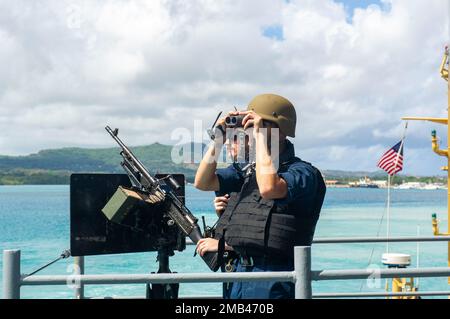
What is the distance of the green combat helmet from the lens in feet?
10.8

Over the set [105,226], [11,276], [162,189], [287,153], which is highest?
[287,153]

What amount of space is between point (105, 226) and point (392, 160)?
43.4 ft

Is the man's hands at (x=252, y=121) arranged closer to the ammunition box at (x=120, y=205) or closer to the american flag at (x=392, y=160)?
the ammunition box at (x=120, y=205)

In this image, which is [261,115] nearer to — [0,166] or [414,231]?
[414,231]

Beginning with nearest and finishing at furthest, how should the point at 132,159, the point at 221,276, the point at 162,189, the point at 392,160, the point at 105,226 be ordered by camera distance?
the point at 221,276
the point at 105,226
the point at 162,189
the point at 132,159
the point at 392,160

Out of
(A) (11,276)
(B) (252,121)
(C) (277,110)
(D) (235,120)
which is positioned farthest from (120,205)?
(C) (277,110)

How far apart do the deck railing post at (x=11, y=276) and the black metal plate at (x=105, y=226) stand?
60 centimetres

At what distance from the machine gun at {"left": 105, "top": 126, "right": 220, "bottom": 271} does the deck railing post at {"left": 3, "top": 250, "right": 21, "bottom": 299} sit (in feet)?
3.36

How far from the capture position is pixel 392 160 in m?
16.2

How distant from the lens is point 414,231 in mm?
54688

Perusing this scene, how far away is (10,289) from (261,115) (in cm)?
155

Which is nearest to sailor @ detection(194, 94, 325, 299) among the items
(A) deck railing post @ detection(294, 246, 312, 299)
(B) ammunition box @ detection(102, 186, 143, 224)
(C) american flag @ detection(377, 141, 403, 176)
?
(A) deck railing post @ detection(294, 246, 312, 299)

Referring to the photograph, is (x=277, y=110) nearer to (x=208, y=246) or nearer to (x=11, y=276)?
(x=208, y=246)
